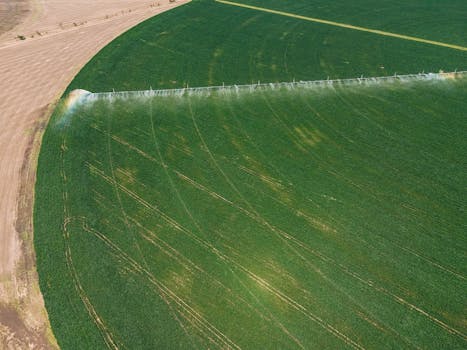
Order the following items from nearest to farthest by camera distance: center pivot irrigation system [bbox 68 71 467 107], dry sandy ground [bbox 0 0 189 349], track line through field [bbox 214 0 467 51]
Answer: dry sandy ground [bbox 0 0 189 349] → center pivot irrigation system [bbox 68 71 467 107] → track line through field [bbox 214 0 467 51]

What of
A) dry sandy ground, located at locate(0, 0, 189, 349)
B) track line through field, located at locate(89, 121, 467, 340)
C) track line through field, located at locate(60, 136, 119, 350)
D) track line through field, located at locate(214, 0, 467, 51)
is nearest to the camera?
track line through field, located at locate(60, 136, 119, 350)

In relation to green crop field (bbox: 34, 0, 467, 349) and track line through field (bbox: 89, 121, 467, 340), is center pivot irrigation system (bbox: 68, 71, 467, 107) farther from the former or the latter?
track line through field (bbox: 89, 121, 467, 340)

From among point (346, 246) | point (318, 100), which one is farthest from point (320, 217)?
point (318, 100)

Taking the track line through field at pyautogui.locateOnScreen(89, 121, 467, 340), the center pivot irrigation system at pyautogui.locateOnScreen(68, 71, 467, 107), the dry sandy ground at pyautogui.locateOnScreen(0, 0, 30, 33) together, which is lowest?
the track line through field at pyautogui.locateOnScreen(89, 121, 467, 340)

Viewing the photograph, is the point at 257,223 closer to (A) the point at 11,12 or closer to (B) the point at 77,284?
(B) the point at 77,284

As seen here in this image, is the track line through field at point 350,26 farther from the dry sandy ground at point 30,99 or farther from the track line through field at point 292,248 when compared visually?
the track line through field at point 292,248

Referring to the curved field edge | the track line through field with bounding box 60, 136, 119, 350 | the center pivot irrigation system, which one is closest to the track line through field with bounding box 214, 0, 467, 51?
the center pivot irrigation system
